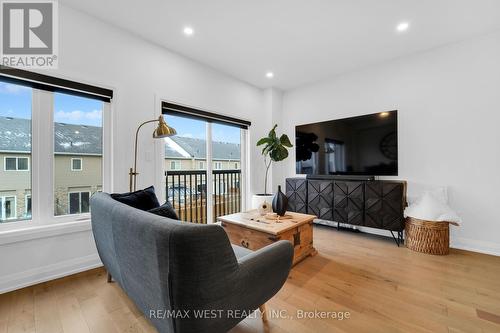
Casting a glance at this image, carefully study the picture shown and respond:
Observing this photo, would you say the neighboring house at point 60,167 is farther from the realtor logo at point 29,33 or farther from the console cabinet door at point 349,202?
the console cabinet door at point 349,202

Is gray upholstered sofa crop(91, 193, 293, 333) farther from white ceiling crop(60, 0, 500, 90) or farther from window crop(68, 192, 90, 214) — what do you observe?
white ceiling crop(60, 0, 500, 90)

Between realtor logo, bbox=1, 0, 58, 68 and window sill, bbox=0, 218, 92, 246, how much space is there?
1.41m

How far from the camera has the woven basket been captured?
242 cm

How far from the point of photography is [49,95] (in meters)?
2.02

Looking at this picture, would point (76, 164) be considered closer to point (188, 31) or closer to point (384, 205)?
point (188, 31)

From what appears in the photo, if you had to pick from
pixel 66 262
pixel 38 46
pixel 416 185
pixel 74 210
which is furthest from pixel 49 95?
pixel 416 185

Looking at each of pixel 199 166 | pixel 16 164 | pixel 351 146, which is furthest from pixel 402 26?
pixel 16 164

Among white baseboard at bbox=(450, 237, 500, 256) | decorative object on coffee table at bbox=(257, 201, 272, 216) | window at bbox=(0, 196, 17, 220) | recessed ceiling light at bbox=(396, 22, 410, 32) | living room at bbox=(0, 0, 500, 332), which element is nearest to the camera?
living room at bbox=(0, 0, 500, 332)

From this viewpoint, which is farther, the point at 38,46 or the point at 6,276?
the point at 38,46

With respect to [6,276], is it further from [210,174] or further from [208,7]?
[208,7]

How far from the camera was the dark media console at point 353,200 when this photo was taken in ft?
8.84

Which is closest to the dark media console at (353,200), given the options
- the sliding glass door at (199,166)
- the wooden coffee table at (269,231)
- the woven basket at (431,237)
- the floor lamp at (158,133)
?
the woven basket at (431,237)

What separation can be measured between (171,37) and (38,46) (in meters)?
1.24

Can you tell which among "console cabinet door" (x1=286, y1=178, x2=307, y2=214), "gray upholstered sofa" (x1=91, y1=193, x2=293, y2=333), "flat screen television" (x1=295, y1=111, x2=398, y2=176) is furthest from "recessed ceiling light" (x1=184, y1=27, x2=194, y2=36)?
"console cabinet door" (x1=286, y1=178, x2=307, y2=214)
